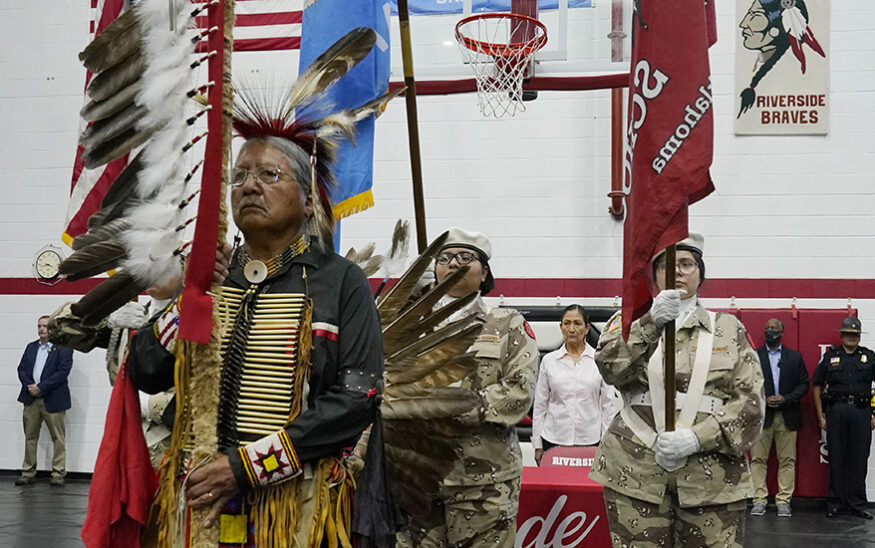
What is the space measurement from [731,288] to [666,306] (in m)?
5.59

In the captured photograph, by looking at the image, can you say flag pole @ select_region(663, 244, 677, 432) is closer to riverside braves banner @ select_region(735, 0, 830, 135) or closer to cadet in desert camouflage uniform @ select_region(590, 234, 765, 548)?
cadet in desert camouflage uniform @ select_region(590, 234, 765, 548)

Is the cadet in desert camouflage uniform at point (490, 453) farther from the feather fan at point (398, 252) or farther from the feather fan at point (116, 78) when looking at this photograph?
the feather fan at point (116, 78)

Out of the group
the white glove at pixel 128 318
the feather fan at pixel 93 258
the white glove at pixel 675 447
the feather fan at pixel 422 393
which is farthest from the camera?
the white glove at pixel 128 318

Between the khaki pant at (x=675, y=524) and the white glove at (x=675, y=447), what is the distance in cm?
14

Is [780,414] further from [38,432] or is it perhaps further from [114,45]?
[114,45]

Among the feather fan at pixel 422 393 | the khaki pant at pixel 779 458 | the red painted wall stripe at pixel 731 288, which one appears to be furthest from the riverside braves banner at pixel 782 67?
the feather fan at pixel 422 393

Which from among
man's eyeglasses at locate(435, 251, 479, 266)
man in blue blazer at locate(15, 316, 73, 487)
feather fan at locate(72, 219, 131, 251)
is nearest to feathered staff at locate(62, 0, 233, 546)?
feather fan at locate(72, 219, 131, 251)

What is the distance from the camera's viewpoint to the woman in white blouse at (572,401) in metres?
6.50

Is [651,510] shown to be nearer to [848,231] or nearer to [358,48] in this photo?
[358,48]

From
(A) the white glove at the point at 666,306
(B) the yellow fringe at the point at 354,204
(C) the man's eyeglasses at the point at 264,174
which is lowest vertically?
(A) the white glove at the point at 666,306

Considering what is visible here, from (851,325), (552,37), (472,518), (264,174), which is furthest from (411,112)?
(851,325)

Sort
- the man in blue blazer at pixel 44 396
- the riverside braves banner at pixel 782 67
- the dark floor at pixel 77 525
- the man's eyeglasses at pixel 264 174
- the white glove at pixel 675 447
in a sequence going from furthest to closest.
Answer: the man in blue blazer at pixel 44 396 → the riverside braves banner at pixel 782 67 → the dark floor at pixel 77 525 → the white glove at pixel 675 447 → the man's eyeglasses at pixel 264 174

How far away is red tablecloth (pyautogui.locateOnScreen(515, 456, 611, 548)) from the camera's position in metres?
4.16

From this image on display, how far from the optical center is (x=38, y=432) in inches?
355
